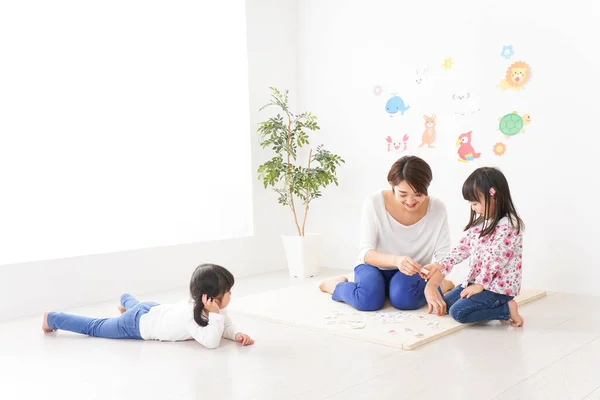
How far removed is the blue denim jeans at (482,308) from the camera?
2.75 m

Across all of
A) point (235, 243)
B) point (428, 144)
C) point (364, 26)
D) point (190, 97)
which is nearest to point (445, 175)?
point (428, 144)

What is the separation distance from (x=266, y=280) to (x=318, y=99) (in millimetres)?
1467

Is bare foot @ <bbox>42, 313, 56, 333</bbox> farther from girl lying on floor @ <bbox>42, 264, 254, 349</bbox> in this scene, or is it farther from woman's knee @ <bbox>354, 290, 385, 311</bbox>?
woman's knee @ <bbox>354, 290, 385, 311</bbox>

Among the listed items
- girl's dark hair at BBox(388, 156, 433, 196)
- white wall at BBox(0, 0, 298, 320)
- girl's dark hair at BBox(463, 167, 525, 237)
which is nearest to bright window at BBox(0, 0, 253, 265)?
white wall at BBox(0, 0, 298, 320)

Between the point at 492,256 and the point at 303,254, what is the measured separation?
183cm

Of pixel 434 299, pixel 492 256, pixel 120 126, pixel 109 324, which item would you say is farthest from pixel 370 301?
pixel 120 126

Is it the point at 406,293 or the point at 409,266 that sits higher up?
the point at 409,266

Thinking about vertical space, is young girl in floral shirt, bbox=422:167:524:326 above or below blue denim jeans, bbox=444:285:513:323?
above

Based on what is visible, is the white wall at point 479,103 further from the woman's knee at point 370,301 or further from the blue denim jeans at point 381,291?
the woman's knee at point 370,301

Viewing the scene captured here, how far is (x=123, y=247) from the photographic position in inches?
163

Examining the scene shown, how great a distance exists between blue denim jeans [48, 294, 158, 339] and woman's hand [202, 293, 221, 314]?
0.33 m

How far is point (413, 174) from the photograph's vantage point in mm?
2898

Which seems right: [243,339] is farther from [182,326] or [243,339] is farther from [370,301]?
[370,301]

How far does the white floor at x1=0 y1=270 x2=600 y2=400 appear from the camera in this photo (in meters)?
2.03
